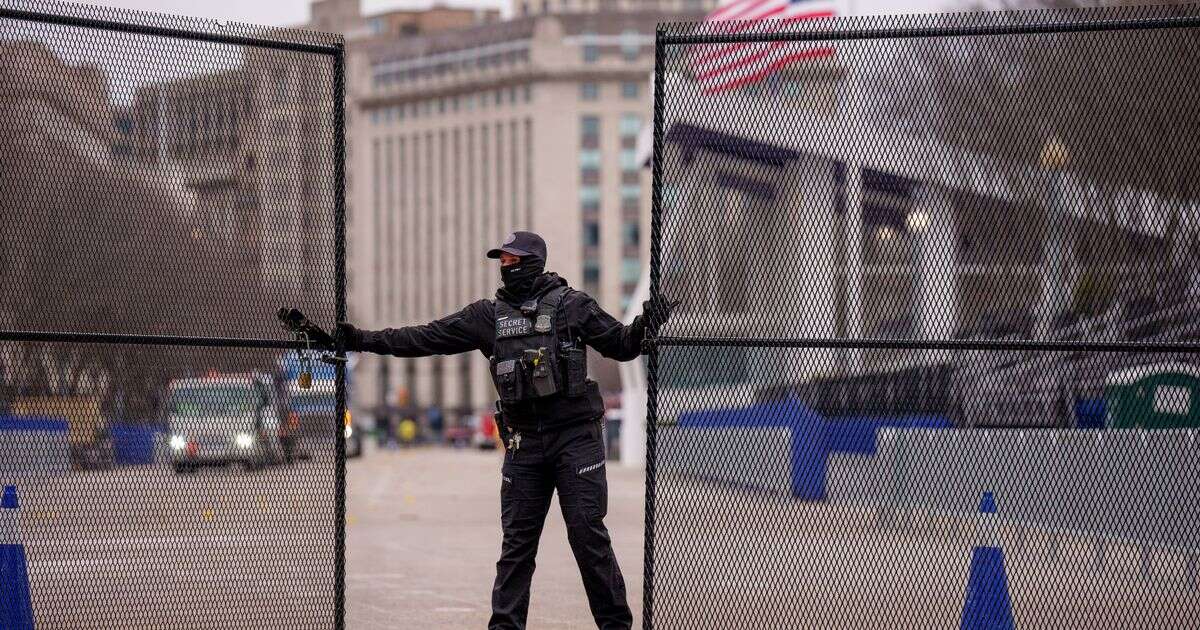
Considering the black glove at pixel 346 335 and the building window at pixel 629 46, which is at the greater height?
the building window at pixel 629 46

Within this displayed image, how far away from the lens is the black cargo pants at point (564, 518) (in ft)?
25.2

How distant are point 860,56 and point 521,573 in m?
2.80

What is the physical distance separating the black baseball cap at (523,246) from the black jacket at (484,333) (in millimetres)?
120

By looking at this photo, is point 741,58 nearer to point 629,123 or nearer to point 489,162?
point 629,123

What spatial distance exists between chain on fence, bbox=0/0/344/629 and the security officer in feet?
1.88

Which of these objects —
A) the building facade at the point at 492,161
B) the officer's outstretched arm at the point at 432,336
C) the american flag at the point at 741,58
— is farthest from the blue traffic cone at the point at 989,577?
the building facade at the point at 492,161

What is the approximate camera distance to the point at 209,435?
7.88 m

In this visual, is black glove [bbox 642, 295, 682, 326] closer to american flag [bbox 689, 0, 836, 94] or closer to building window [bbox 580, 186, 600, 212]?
american flag [bbox 689, 0, 836, 94]

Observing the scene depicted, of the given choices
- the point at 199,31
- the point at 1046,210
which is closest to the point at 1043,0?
the point at 1046,210

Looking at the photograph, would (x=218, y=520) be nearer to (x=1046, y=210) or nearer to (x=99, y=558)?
(x=99, y=558)

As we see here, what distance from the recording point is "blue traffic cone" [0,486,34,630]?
26.0ft

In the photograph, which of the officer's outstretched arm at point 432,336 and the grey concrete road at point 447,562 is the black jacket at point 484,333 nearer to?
the officer's outstretched arm at point 432,336

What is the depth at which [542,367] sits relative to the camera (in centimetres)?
761

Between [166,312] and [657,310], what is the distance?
87.8 inches
